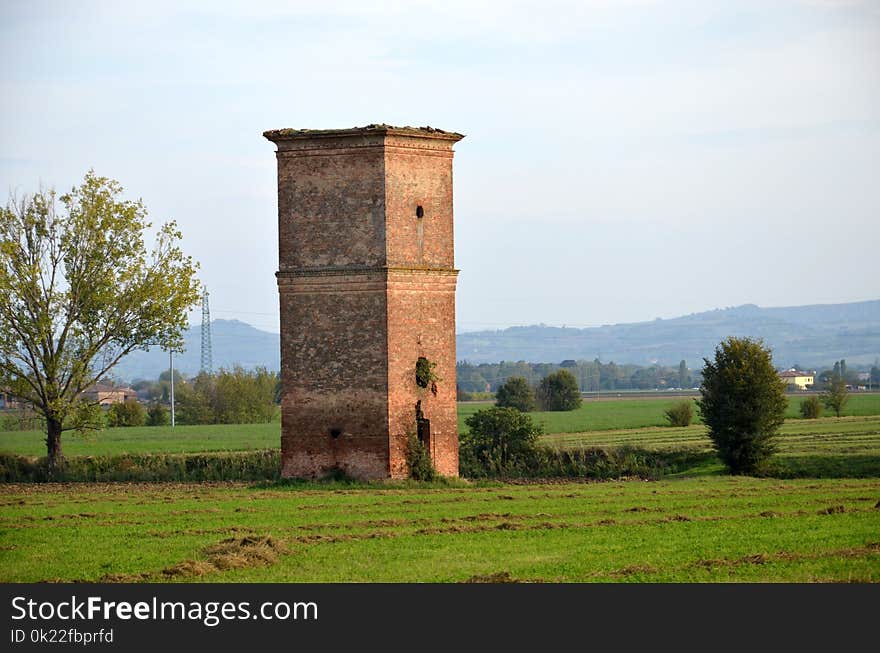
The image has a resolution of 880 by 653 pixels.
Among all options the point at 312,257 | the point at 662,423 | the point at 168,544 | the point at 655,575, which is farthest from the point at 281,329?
the point at 662,423

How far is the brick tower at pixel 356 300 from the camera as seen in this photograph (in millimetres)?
31953

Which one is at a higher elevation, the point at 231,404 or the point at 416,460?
the point at 231,404

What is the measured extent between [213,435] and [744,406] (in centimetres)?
3014

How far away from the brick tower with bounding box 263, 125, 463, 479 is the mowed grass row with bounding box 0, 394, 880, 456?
10.4 metres

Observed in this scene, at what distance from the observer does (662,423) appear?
6519cm

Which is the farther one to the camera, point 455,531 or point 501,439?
point 501,439

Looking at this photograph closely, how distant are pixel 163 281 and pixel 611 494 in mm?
16315

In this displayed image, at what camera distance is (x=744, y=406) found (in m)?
35.9

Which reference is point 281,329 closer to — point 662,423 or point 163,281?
point 163,281

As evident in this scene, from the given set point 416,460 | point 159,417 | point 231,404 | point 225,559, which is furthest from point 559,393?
point 225,559

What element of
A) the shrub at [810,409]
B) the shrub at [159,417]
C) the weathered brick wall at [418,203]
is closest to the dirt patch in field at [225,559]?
the weathered brick wall at [418,203]

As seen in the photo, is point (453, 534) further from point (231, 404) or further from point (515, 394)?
point (231, 404)

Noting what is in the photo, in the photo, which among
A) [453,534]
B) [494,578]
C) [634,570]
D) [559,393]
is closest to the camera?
[494,578]

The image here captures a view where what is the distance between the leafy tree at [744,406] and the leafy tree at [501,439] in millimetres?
4952
